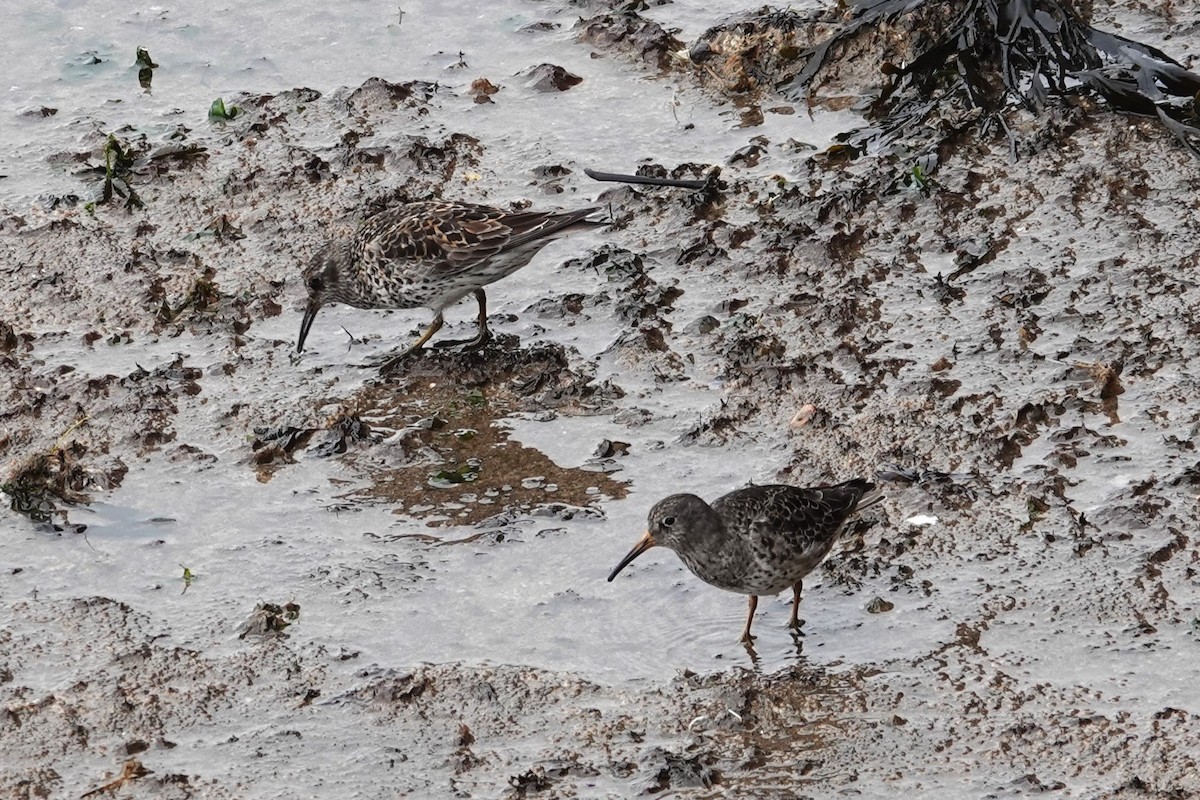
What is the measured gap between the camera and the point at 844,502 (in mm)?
7211

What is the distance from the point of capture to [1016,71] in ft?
34.5

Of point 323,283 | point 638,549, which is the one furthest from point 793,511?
point 323,283

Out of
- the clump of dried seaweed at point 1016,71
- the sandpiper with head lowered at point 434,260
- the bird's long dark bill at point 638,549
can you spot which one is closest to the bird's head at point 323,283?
A: the sandpiper with head lowered at point 434,260

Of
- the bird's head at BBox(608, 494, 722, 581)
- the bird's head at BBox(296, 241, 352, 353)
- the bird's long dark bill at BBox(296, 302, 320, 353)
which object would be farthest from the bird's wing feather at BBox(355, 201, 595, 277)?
the bird's head at BBox(608, 494, 722, 581)

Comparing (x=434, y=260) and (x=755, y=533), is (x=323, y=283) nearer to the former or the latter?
(x=434, y=260)

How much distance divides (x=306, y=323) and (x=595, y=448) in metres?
1.99

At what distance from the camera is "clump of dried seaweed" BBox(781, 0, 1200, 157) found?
1014 cm

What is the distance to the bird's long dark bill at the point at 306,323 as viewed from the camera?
9.27 metres

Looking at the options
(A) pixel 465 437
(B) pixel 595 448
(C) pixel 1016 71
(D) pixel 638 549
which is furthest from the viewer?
(C) pixel 1016 71

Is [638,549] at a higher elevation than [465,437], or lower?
higher

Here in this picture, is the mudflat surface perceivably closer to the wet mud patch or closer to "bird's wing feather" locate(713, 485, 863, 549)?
the wet mud patch

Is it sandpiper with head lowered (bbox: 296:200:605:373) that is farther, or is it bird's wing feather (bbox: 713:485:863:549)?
sandpiper with head lowered (bbox: 296:200:605:373)

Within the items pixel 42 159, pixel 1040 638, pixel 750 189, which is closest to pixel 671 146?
pixel 750 189

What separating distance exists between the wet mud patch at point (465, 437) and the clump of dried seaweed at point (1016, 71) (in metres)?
2.85
